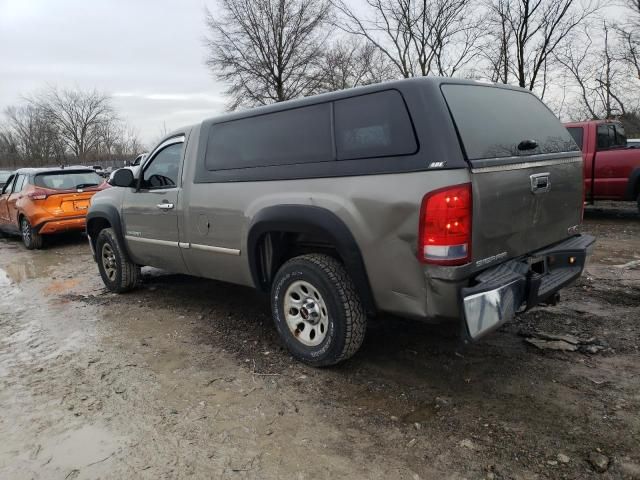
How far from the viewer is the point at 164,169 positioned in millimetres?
4758

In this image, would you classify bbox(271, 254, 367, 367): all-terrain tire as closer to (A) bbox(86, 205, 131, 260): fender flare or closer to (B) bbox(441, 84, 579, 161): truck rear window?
(B) bbox(441, 84, 579, 161): truck rear window

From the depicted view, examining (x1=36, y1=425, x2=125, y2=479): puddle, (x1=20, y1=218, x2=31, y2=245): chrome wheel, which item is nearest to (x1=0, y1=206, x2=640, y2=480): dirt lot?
(x1=36, y1=425, x2=125, y2=479): puddle

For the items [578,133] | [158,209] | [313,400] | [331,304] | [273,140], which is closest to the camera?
[313,400]

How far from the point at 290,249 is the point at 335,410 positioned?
1.30m

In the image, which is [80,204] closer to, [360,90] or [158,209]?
[158,209]

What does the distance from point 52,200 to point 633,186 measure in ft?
34.4

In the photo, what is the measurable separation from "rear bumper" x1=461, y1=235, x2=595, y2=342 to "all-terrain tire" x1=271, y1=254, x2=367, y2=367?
0.79 m

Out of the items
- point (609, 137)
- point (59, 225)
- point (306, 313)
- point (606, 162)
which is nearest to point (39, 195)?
point (59, 225)

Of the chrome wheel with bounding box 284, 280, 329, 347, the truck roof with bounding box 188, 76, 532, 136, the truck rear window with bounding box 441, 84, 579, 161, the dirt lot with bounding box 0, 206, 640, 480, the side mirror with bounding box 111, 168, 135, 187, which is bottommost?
the dirt lot with bounding box 0, 206, 640, 480

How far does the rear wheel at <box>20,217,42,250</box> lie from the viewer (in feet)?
30.7

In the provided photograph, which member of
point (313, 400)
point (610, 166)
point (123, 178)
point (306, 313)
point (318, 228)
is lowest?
point (313, 400)

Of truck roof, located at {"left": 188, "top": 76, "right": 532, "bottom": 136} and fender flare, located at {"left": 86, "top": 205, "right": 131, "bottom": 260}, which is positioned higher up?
truck roof, located at {"left": 188, "top": 76, "right": 532, "bottom": 136}

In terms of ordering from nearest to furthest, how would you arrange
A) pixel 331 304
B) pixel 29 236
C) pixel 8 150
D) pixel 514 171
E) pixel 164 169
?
pixel 514 171
pixel 331 304
pixel 164 169
pixel 29 236
pixel 8 150

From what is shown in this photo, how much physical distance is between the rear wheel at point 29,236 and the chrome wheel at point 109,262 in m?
4.43
